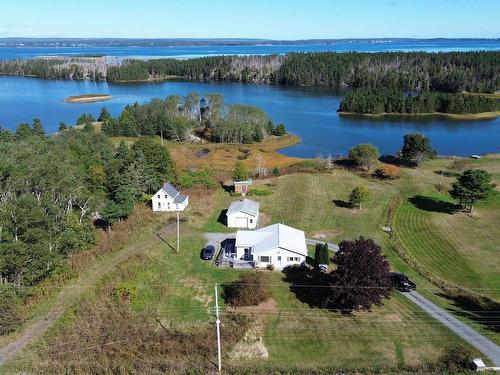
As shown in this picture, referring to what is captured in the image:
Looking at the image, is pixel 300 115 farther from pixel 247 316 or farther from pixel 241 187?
pixel 247 316

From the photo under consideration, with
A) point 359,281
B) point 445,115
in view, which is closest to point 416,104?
point 445,115

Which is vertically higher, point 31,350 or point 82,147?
point 82,147

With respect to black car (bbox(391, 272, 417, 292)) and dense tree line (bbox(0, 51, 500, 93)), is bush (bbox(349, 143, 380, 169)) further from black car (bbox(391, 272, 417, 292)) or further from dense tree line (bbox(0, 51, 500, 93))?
dense tree line (bbox(0, 51, 500, 93))

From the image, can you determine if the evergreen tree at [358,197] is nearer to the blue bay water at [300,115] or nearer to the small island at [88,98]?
the blue bay water at [300,115]

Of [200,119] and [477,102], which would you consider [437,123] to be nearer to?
[477,102]

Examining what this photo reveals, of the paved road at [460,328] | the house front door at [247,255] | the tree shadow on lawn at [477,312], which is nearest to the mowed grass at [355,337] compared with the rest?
the paved road at [460,328]

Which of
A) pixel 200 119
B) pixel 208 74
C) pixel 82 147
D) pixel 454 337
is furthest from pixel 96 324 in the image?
pixel 208 74

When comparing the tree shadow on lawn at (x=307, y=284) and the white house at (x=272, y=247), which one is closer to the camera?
the tree shadow on lawn at (x=307, y=284)
